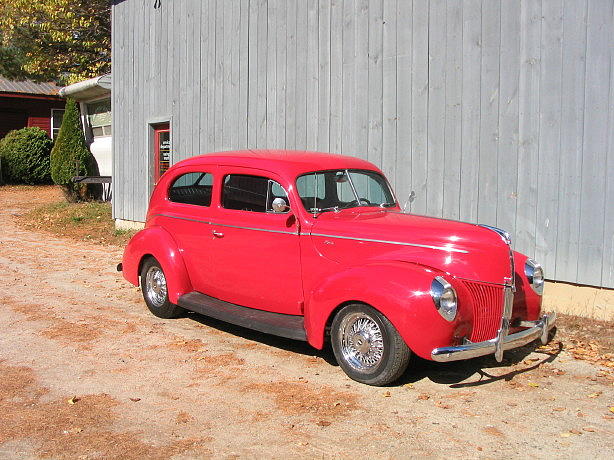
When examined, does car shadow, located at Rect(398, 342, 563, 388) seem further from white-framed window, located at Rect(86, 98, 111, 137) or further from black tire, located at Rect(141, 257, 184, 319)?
white-framed window, located at Rect(86, 98, 111, 137)

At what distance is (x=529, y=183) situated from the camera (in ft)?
24.1

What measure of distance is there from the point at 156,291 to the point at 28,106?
925 inches

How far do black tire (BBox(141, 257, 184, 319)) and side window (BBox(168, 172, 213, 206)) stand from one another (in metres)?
0.76

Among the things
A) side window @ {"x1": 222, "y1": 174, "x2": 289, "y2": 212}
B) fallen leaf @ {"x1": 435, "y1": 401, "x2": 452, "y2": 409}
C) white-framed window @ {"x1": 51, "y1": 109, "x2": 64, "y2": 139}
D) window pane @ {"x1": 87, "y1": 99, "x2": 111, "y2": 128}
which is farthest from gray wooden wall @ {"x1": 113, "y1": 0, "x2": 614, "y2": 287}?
white-framed window @ {"x1": 51, "y1": 109, "x2": 64, "y2": 139}

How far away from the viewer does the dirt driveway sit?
13.7 ft

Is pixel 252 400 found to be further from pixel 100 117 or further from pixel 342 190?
pixel 100 117

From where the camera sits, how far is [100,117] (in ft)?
66.1

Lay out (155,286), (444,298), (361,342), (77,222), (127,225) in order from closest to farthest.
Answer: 1. (444,298)
2. (361,342)
3. (155,286)
4. (127,225)
5. (77,222)

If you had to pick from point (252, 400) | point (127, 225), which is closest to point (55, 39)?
point (127, 225)

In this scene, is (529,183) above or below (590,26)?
below

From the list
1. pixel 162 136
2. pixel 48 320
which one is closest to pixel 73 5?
pixel 162 136

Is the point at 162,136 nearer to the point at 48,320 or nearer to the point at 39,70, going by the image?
the point at 48,320

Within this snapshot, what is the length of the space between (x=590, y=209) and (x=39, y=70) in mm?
A: 22030

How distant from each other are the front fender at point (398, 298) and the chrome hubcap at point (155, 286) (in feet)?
8.00
